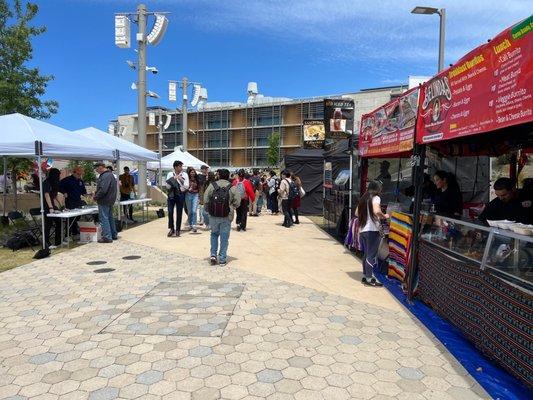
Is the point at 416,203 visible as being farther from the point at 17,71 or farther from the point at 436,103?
the point at 17,71

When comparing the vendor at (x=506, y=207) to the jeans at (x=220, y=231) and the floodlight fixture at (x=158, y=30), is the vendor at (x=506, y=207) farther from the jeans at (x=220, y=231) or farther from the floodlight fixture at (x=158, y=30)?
the floodlight fixture at (x=158, y=30)

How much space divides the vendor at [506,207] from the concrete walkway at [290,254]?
1.61 meters

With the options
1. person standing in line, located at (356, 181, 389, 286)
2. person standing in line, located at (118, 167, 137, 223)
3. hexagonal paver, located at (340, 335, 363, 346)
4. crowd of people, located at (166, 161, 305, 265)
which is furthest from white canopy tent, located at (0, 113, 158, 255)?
hexagonal paver, located at (340, 335, 363, 346)

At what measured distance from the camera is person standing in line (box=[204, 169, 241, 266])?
6.71 m

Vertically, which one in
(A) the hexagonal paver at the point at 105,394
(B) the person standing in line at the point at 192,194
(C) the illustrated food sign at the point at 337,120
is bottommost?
(A) the hexagonal paver at the point at 105,394

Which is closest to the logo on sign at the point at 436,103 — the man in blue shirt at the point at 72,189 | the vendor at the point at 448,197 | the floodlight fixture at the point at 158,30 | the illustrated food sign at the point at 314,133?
the vendor at the point at 448,197

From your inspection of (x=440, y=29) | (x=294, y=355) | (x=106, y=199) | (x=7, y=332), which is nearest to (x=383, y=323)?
(x=294, y=355)

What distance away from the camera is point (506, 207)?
474 centimetres

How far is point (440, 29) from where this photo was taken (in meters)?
11.3

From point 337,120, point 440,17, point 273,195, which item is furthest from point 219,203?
point 273,195

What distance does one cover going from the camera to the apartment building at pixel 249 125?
61.3 metres

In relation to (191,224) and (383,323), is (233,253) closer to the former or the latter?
(191,224)

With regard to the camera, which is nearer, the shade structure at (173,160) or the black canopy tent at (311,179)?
the black canopy tent at (311,179)

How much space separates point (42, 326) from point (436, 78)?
5.20 metres
